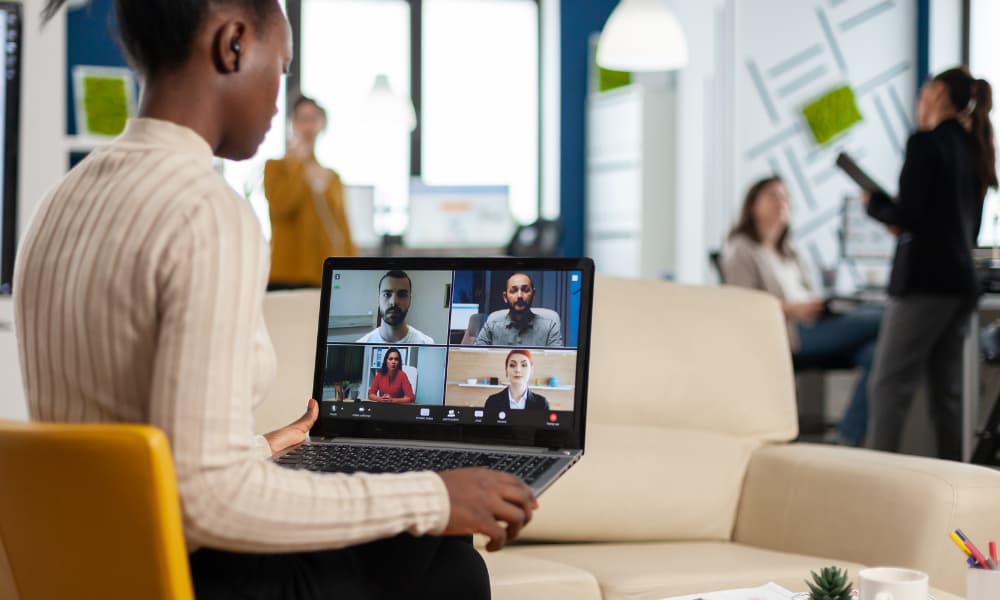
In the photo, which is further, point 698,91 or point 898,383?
point 698,91

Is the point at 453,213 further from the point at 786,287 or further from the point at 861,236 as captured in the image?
the point at 786,287

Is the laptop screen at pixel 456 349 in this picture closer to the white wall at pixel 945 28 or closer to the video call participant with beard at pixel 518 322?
the video call participant with beard at pixel 518 322

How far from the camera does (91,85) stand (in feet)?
16.4

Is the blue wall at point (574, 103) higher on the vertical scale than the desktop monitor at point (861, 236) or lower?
higher

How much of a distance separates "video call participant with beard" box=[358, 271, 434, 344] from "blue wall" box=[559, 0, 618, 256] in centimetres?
744

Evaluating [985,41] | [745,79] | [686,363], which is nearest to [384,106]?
[745,79]

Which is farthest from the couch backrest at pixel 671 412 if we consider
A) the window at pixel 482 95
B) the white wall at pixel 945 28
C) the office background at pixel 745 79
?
the window at pixel 482 95

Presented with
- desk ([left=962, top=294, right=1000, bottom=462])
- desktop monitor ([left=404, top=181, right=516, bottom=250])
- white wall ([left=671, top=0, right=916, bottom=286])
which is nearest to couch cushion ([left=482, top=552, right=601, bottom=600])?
desk ([left=962, top=294, right=1000, bottom=462])

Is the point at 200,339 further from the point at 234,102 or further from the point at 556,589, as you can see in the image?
the point at 556,589

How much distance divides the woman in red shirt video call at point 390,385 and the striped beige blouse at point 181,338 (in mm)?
409

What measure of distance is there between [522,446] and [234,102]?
0.57 meters

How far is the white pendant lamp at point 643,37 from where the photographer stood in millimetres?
5266

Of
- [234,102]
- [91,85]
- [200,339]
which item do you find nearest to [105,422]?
[200,339]

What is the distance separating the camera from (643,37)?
5.27 metres
